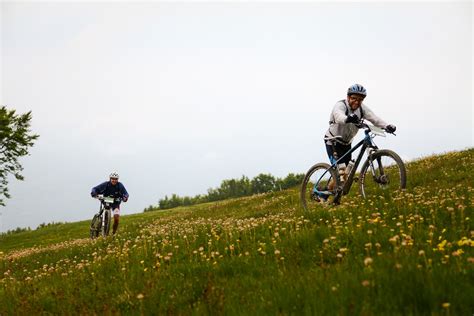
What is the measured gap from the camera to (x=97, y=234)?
56.3ft

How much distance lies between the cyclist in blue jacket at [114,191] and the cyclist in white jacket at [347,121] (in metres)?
9.72

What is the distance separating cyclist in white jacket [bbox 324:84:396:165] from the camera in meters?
9.44

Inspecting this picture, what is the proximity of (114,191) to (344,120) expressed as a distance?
35.9 ft

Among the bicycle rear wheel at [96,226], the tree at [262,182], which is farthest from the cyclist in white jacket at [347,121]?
the tree at [262,182]

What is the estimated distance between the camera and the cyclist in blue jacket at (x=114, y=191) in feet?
54.7

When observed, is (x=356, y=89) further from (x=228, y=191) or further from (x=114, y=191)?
(x=228, y=191)

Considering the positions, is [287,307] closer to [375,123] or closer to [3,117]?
[375,123]

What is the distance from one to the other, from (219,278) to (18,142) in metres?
40.9

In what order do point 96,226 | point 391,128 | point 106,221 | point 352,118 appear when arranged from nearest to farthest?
point 391,128 < point 352,118 < point 106,221 < point 96,226

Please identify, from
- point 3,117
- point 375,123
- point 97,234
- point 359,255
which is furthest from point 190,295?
point 3,117

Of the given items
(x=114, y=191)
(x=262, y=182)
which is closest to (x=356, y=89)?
(x=114, y=191)

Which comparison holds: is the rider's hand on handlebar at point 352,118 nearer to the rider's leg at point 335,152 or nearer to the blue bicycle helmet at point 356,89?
the blue bicycle helmet at point 356,89

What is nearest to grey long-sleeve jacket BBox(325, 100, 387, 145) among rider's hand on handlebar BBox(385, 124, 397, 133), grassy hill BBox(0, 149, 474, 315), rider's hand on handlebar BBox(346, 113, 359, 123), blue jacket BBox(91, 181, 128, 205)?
rider's hand on handlebar BBox(346, 113, 359, 123)

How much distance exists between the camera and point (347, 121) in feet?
30.2
